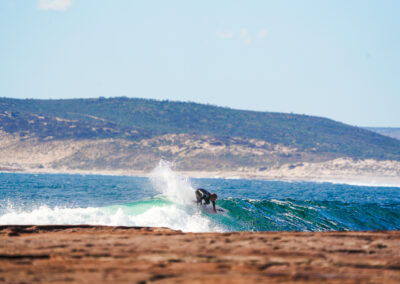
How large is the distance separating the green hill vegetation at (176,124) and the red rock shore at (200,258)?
4677 inches

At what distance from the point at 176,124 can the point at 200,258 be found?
14744 centimetres

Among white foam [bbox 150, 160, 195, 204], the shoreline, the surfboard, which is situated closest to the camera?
the surfboard

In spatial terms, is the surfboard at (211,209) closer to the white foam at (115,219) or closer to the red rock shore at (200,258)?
the white foam at (115,219)

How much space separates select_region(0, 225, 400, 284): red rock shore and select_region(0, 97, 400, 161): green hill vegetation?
390ft

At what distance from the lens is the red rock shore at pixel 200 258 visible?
19.2 ft

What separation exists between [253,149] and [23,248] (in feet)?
412

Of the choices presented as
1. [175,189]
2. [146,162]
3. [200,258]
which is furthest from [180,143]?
[200,258]

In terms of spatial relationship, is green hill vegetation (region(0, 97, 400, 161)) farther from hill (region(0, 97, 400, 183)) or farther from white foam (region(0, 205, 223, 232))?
white foam (region(0, 205, 223, 232))

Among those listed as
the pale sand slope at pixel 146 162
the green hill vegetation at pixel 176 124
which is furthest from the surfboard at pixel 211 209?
the green hill vegetation at pixel 176 124

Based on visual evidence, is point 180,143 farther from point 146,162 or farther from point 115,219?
point 115,219

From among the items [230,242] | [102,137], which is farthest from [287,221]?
[102,137]

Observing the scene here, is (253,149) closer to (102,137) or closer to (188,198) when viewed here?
(102,137)

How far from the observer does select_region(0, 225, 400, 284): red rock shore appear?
5.84 m

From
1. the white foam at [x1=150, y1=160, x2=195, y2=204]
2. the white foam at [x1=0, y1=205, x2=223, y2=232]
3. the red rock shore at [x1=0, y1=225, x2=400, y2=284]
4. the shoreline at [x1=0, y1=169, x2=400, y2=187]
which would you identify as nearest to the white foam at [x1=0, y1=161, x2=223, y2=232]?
the white foam at [x1=0, y1=205, x2=223, y2=232]
